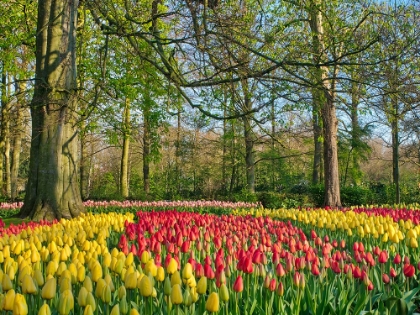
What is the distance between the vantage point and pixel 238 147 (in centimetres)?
2366

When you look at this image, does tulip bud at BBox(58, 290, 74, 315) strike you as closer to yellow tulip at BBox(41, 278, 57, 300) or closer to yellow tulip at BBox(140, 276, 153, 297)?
yellow tulip at BBox(41, 278, 57, 300)

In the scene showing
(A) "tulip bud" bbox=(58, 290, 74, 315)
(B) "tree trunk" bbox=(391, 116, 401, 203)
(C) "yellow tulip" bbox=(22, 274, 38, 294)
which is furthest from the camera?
(B) "tree trunk" bbox=(391, 116, 401, 203)

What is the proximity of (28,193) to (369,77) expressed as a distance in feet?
21.5

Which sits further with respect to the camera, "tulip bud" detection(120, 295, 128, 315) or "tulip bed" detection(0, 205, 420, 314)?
"tulip bed" detection(0, 205, 420, 314)

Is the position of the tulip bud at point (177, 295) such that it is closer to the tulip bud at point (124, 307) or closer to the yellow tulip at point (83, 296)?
the tulip bud at point (124, 307)

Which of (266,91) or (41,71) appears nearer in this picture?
(266,91)

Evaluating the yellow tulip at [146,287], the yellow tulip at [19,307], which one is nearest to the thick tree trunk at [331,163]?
the yellow tulip at [146,287]

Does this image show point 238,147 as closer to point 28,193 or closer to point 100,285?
point 28,193

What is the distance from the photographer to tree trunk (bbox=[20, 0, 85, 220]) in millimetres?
8039

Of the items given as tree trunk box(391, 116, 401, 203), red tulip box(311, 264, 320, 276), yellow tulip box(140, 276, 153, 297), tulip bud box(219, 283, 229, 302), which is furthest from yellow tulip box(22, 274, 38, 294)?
tree trunk box(391, 116, 401, 203)

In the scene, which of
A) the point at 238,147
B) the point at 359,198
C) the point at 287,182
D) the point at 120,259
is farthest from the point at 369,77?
the point at 287,182

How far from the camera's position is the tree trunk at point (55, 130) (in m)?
8.04

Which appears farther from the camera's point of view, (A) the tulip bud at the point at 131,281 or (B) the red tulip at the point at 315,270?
(B) the red tulip at the point at 315,270

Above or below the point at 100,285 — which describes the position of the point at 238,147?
above
